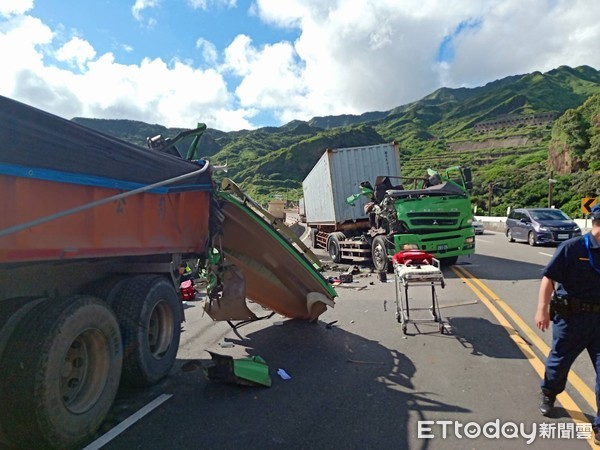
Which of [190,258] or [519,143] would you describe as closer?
[190,258]

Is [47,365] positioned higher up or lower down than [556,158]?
lower down

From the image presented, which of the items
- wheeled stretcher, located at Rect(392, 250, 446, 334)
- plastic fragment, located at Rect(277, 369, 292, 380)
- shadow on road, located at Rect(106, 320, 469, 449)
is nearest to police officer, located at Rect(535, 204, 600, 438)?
shadow on road, located at Rect(106, 320, 469, 449)

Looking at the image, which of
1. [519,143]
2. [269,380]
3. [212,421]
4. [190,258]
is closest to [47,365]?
[212,421]

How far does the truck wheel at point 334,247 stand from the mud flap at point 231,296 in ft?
30.1

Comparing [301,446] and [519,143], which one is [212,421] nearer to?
[301,446]

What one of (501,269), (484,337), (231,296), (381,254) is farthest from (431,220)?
(231,296)

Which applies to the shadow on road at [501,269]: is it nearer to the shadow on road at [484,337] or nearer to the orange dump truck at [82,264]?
the shadow on road at [484,337]

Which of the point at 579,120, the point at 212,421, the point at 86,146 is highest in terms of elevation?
the point at 579,120

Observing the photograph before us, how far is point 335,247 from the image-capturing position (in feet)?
48.1

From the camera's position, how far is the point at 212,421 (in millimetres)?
3557

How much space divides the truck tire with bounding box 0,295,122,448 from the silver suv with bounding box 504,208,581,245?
18.0 m

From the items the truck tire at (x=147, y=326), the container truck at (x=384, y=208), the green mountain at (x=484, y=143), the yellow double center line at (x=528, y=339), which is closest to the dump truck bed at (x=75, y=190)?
the truck tire at (x=147, y=326)

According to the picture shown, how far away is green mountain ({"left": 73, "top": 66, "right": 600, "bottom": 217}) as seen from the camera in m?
49.6

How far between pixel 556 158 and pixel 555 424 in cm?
6009
